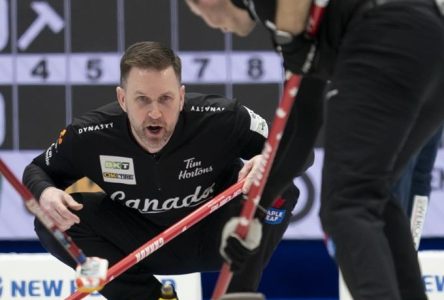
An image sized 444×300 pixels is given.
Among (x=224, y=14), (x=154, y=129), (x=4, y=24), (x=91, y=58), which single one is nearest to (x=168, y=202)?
(x=154, y=129)

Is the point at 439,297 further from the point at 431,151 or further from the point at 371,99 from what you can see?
the point at 371,99

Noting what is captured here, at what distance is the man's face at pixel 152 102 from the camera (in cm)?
272

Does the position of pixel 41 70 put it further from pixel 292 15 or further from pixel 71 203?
pixel 292 15

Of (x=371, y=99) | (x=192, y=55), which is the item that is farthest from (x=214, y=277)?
(x=371, y=99)

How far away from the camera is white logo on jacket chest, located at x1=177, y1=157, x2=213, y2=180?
9.36 feet

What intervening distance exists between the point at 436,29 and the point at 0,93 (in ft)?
6.96

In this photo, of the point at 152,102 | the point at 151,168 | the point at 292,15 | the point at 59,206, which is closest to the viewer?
the point at 292,15

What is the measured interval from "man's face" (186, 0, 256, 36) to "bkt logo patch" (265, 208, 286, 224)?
2.61 feet

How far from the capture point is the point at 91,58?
11.6ft

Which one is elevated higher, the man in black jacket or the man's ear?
the man's ear

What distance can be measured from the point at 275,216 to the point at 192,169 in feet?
0.97

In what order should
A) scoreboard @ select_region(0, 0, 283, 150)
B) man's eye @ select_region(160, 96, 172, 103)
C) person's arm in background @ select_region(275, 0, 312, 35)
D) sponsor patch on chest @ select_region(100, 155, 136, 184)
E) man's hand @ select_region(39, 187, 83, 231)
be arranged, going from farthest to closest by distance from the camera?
1. scoreboard @ select_region(0, 0, 283, 150)
2. sponsor patch on chest @ select_region(100, 155, 136, 184)
3. man's eye @ select_region(160, 96, 172, 103)
4. man's hand @ select_region(39, 187, 83, 231)
5. person's arm in background @ select_region(275, 0, 312, 35)

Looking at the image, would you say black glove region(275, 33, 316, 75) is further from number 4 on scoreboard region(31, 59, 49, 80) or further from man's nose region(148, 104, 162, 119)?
number 4 on scoreboard region(31, 59, 49, 80)

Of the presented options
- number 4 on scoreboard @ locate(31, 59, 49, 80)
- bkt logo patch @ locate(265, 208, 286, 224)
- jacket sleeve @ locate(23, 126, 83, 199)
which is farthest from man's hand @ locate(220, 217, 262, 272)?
number 4 on scoreboard @ locate(31, 59, 49, 80)
